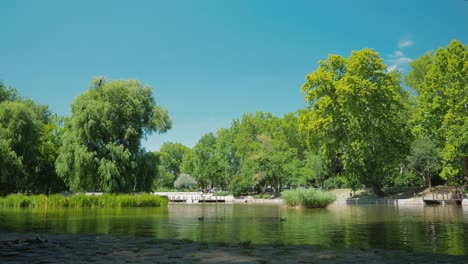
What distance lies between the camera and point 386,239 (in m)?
11.7

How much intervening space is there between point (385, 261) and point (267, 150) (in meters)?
66.3

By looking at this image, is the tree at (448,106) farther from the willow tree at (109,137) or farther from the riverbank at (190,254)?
the riverbank at (190,254)

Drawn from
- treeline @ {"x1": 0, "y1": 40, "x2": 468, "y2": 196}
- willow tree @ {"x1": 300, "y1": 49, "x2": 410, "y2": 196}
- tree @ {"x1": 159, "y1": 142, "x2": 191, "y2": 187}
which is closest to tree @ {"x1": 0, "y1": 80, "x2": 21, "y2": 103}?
treeline @ {"x1": 0, "y1": 40, "x2": 468, "y2": 196}

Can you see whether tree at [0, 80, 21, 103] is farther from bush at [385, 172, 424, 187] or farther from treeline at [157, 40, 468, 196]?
bush at [385, 172, 424, 187]

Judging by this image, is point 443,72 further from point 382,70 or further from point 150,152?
point 150,152

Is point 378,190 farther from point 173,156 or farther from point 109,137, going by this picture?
Result: point 173,156

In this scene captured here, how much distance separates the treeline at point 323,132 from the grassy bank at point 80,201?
1892 mm

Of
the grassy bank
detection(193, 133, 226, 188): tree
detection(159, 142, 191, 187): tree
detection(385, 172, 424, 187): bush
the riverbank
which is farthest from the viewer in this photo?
detection(159, 142, 191, 187): tree

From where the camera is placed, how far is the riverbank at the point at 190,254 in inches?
272

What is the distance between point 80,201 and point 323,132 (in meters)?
28.4

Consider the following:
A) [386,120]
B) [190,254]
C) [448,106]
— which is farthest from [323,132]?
[190,254]

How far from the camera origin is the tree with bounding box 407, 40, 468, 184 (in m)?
39.0

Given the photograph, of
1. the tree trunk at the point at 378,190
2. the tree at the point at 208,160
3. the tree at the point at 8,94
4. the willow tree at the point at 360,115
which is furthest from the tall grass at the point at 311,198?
the tree at the point at 208,160

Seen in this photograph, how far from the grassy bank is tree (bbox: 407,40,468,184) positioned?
28.4 m
